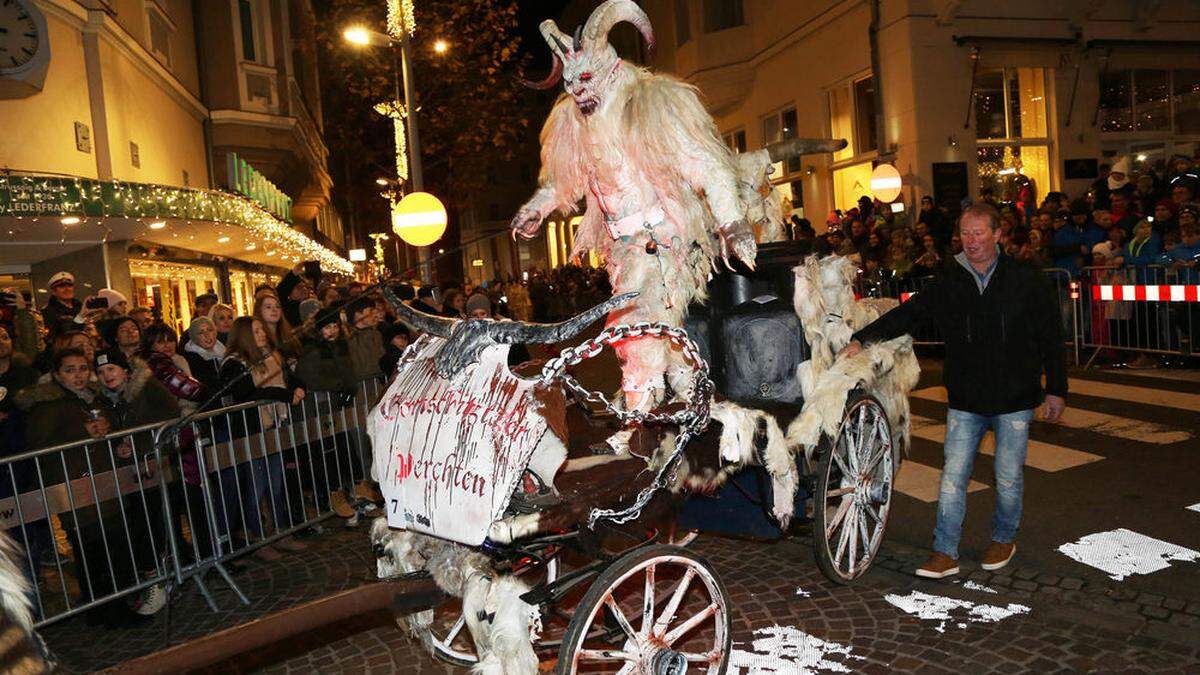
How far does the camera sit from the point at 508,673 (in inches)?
107

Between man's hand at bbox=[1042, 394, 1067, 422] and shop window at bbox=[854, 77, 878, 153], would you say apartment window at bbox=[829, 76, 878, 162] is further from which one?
man's hand at bbox=[1042, 394, 1067, 422]

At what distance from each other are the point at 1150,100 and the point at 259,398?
19204mm

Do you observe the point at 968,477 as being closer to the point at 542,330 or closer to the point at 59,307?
the point at 542,330

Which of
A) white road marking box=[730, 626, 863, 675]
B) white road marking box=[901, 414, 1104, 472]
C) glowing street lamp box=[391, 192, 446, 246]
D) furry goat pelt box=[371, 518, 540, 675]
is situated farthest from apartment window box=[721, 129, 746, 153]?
furry goat pelt box=[371, 518, 540, 675]

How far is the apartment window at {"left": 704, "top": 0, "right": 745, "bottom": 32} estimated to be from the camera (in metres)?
22.5

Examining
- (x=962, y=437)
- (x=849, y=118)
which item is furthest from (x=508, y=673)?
(x=849, y=118)

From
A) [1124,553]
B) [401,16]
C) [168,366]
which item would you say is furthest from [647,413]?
[401,16]

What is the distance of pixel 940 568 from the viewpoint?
14.7 ft

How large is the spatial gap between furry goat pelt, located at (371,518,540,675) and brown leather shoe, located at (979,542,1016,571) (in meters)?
2.83

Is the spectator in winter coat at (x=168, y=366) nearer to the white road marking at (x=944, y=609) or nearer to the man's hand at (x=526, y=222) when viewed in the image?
the man's hand at (x=526, y=222)

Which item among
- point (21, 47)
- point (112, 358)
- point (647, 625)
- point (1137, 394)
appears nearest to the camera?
point (647, 625)

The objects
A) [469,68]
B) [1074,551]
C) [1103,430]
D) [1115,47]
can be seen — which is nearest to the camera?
[1074,551]

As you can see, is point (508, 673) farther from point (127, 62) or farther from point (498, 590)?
point (127, 62)

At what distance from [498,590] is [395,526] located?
0.54 meters
